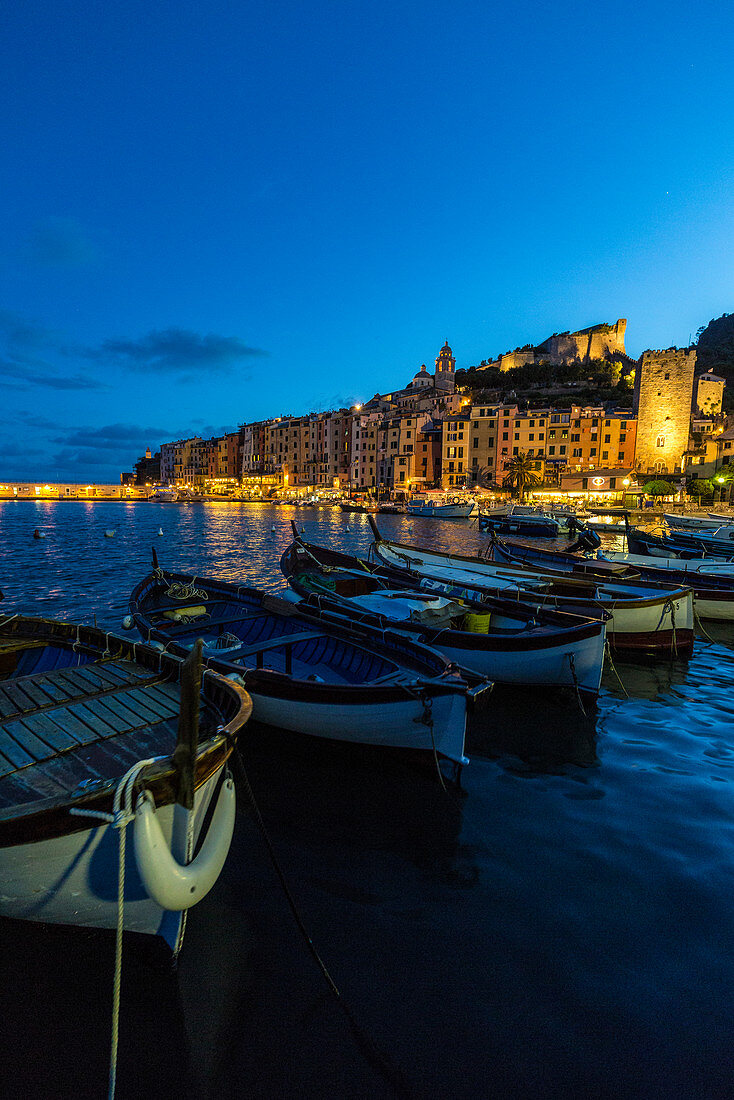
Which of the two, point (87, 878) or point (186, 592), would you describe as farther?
point (186, 592)

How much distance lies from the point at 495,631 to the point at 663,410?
98.9m

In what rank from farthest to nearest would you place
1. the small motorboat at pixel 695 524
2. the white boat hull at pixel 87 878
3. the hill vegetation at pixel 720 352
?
1. the hill vegetation at pixel 720 352
2. the small motorboat at pixel 695 524
3. the white boat hull at pixel 87 878

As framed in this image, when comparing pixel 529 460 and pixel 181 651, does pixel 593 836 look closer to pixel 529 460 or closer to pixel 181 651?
pixel 181 651

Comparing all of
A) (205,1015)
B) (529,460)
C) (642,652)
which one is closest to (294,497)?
(529,460)

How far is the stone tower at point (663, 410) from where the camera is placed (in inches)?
3595

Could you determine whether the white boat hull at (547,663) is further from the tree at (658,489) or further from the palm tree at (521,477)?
the palm tree at (521,477)

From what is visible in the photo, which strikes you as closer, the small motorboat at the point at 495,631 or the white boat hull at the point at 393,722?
the white boat hull at the point at 393,722

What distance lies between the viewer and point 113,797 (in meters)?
A: 3.85

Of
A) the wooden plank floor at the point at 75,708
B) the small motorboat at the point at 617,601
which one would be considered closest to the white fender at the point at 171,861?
the wooden plank floor at the point at 75,708

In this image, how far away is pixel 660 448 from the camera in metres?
92.6

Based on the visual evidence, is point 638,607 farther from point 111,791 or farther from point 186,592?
point 111,791

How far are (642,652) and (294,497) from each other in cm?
11697

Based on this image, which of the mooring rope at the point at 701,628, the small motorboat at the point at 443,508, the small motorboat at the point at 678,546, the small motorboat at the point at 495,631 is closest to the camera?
the small motorboat at the point at 495,631

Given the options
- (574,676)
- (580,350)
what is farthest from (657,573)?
(580,350)
